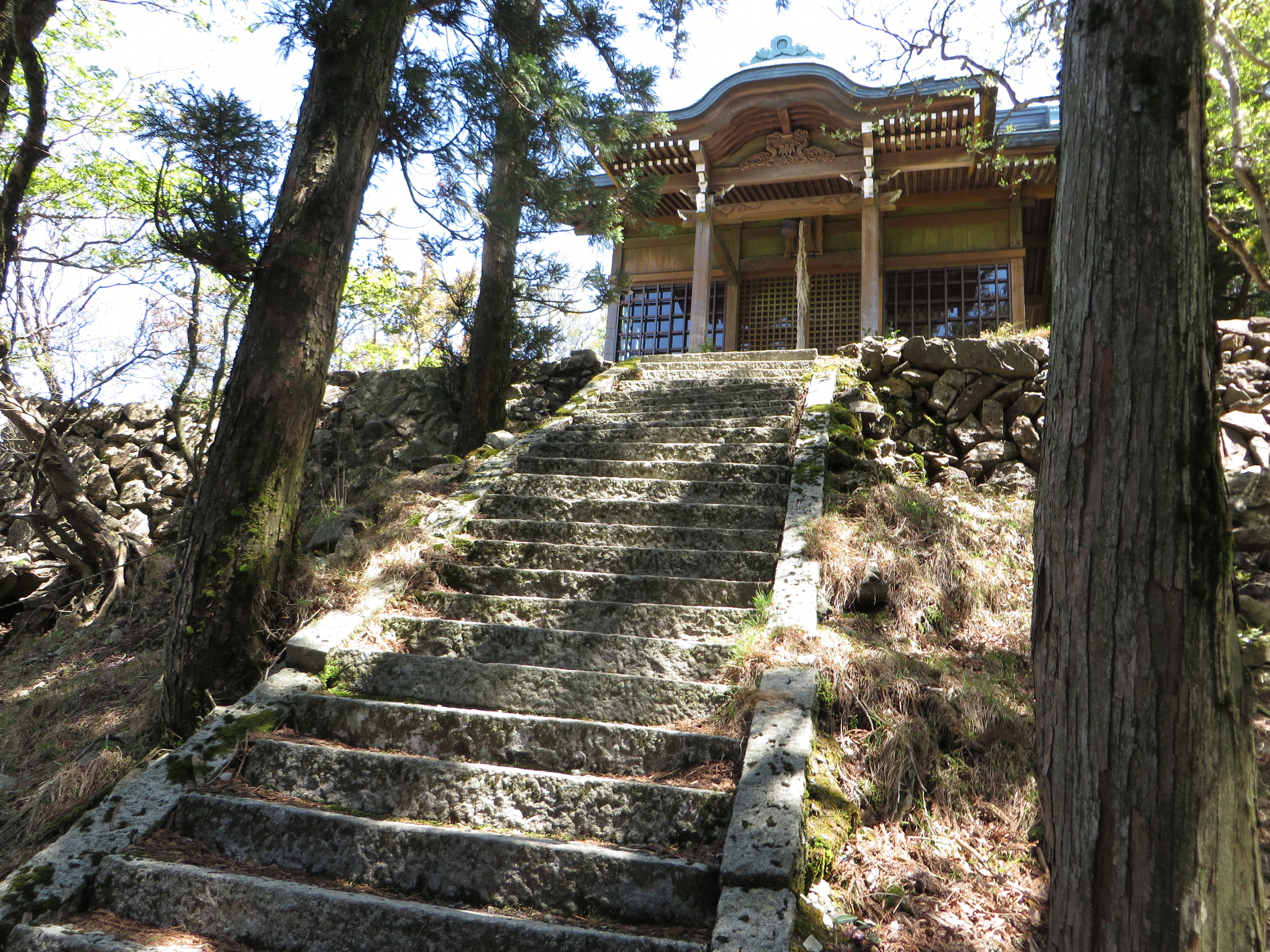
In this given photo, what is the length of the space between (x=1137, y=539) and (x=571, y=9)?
253 inches

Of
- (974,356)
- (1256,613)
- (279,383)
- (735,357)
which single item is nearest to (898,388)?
(974,356)

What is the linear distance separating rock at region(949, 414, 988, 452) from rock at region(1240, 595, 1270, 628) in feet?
6.84

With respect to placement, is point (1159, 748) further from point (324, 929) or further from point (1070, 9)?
point (324, 929)

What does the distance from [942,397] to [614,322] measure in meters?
7.07

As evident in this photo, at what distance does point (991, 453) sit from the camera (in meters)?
5.87

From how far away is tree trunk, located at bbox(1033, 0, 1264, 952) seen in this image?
1.56 metres

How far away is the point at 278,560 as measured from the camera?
366cm

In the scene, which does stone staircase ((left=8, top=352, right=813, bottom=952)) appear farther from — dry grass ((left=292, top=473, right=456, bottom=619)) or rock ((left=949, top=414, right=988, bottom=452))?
rock ((left=949, top=414, right=988, bottom=452))

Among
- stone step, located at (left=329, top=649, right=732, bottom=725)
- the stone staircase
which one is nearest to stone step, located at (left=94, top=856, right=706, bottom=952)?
the stone staircase

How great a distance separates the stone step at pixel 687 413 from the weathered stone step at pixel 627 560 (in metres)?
2.07

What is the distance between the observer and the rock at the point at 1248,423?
534 centimetres

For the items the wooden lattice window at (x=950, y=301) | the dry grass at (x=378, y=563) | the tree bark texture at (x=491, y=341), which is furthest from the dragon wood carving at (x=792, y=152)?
the dry grass at (x=378, y=563)

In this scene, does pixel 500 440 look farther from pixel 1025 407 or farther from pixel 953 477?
pixel 1025 407

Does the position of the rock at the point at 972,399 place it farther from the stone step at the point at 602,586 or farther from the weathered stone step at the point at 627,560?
the stone step at the point at 602,586
